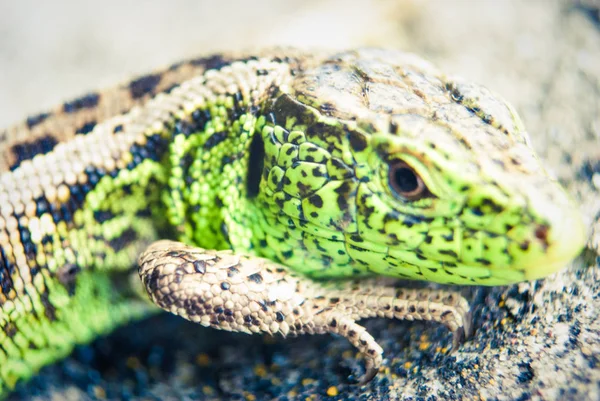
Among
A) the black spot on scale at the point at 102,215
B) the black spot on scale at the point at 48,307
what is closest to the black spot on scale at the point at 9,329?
the black spot on scale at the point at 48,307

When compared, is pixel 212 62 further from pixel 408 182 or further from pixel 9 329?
pixel 9 329

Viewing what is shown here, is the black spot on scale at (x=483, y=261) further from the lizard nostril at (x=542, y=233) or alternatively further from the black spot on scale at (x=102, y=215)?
the black spot on scale at (x=102, y=215)

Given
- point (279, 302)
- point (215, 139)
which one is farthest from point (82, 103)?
point (279, 302)

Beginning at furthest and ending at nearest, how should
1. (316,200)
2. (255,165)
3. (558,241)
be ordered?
1. (255,165)
2. (316,200)
3. (558,241)

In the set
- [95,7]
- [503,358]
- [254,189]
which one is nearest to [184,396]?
[254,189]

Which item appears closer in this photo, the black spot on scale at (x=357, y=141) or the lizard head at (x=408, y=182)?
the lizard head at (x=408, y=182)

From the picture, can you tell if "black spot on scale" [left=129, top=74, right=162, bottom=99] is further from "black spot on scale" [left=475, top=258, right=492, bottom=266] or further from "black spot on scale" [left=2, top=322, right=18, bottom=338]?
"black spot on scale" [left=475, top=258, right=492, bottom=266]
